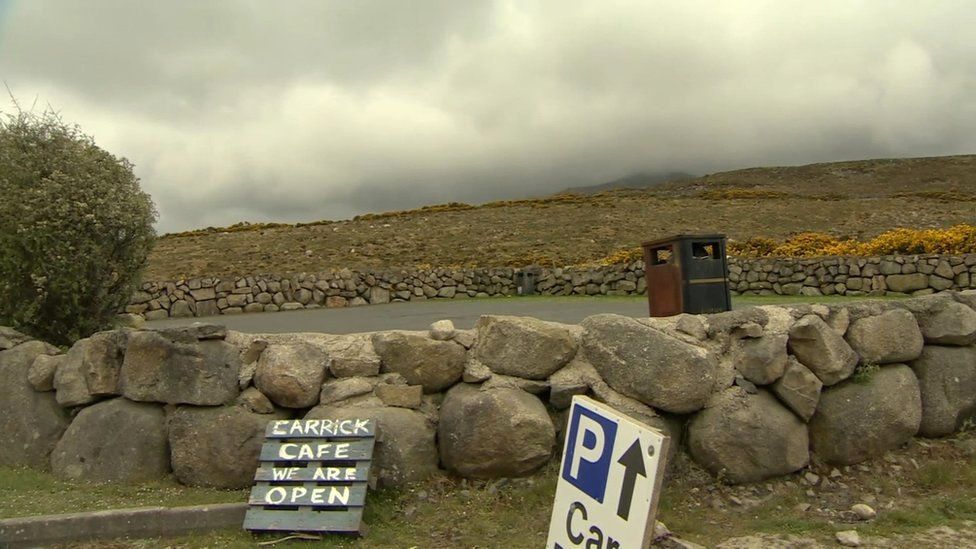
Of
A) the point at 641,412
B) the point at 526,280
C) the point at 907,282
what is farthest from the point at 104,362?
the point at 907,282

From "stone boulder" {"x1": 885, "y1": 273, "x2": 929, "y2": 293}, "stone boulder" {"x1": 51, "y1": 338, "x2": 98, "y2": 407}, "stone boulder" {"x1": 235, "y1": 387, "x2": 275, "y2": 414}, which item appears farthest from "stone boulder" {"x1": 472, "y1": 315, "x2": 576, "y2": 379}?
"stone boulder" {"x1": 885, "y1": 273, "x2": 929, "y2": 293}

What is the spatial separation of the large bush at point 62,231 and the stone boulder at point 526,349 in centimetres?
418

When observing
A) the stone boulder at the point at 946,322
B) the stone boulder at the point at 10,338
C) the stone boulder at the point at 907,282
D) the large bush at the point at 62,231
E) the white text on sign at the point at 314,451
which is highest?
the large bush at the point at 62,231

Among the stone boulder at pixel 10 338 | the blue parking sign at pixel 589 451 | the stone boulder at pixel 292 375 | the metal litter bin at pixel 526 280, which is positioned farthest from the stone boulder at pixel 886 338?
the metal litter bin at pixel 526 280

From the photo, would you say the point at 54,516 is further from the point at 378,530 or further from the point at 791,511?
the point at 791,511

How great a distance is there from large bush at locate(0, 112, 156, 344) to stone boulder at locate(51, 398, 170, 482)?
1.73 m

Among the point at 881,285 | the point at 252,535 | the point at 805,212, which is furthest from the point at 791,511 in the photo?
the point at 805,212

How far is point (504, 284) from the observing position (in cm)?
1994

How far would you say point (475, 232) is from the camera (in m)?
30.0

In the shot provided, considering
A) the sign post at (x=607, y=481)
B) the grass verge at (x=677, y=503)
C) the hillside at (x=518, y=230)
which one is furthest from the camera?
the hillside at (x=518, y=230)

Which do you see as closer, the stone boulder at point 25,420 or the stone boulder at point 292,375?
the stone boulder at point 292,375

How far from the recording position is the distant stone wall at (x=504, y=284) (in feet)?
53.3

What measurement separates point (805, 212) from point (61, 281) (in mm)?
31379

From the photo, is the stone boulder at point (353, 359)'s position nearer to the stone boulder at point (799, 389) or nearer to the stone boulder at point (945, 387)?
the stone boulder at point (799, 389)
